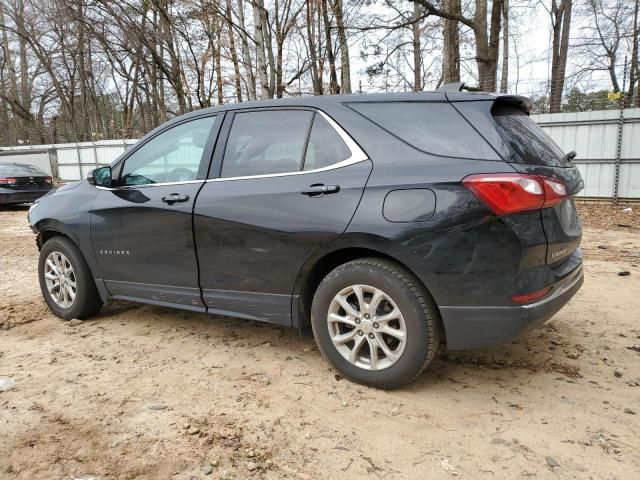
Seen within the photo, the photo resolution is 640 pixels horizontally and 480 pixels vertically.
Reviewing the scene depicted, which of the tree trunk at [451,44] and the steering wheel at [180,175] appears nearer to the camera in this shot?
the steering wheel at [180,175]

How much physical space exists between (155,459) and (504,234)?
79.2 inches

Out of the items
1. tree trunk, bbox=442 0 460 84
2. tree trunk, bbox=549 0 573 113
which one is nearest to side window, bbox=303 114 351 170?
tree trunk, bbox=442 0 460 84

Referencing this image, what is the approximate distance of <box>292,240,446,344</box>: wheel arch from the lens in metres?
2.79

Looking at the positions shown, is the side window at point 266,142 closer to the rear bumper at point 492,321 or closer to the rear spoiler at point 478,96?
the rear spoiler at point 478,96

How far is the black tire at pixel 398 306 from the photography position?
2666 mm

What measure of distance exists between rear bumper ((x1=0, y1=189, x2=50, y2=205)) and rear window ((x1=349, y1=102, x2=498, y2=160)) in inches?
481

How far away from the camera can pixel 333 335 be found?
2.95 meters

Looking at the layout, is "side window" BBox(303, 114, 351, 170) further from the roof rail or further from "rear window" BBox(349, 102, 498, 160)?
the roof rail

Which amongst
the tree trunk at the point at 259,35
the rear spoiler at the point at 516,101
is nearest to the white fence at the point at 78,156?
the tree trunk at the point at 259,35

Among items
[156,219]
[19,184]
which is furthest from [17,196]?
[156,219]

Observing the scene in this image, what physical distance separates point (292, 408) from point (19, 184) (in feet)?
42.5

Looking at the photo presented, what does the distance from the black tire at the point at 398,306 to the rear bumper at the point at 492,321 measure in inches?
4.4

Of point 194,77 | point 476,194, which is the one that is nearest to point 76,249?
point 476,194

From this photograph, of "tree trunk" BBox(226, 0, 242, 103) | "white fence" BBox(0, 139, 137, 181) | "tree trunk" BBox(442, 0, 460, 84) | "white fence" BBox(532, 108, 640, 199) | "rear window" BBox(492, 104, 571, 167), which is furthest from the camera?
"white fence" BBox(0, 139, 137, 181)
